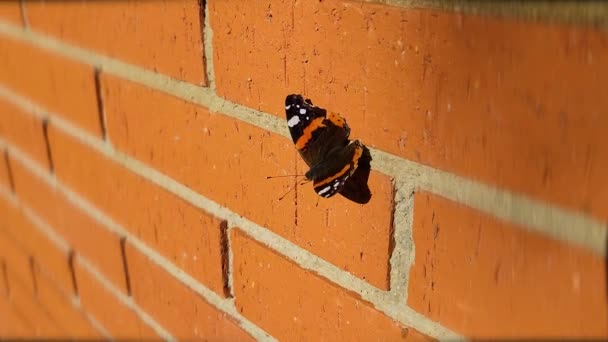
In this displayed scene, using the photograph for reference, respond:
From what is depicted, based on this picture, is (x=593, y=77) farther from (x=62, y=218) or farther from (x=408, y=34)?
(x=62, y=218)

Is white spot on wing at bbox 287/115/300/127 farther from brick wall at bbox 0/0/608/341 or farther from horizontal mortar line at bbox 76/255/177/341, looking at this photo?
horizontal mortar line at bbox 76/255/177/341

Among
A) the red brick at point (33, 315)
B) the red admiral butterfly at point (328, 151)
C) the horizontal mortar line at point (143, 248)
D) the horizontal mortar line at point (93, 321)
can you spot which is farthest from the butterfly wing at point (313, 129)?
the red brick at point (33, 315)

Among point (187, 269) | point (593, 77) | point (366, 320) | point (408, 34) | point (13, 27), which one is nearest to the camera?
point (593, 77)

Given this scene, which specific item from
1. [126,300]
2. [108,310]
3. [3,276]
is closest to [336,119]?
[126,300]

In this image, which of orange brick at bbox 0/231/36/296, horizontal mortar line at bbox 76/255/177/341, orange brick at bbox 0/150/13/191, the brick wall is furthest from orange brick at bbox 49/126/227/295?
orange brick at bbox 0/231/36/296

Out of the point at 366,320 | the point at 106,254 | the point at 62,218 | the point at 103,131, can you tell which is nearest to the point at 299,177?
the point at 366,320

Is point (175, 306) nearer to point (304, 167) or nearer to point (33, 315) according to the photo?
point (304, 167)

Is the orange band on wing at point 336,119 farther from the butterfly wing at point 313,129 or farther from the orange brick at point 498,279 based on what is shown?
the orange brick at point 498,279
